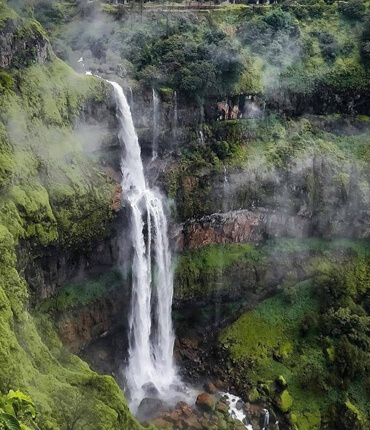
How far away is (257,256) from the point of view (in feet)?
88.3

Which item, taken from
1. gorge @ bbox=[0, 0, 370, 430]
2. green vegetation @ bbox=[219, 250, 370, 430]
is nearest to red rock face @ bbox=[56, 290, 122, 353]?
gorge @ bbox=[0, 0, 370, 430]

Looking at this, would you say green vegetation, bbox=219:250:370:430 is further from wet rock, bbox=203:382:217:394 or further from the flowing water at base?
the flowing water at base

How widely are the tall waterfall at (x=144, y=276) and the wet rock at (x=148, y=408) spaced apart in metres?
0.63

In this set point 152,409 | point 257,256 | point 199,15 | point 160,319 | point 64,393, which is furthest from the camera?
point 199,15

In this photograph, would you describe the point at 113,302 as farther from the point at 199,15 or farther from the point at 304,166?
the point at 199,15

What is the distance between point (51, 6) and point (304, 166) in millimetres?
19276

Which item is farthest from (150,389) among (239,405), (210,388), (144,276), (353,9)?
(353,9)

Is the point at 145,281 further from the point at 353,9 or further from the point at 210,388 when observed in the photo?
the point at 353,9

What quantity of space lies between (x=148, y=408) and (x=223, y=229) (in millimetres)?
10324

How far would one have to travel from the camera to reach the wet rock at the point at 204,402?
21812mm

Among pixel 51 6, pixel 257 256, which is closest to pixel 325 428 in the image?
pixel 257 256

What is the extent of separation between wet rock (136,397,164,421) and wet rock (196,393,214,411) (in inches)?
68.0

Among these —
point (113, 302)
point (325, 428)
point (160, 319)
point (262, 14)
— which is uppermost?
point (262, 14)

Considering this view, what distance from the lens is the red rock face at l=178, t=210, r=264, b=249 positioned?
2591 centimetres
